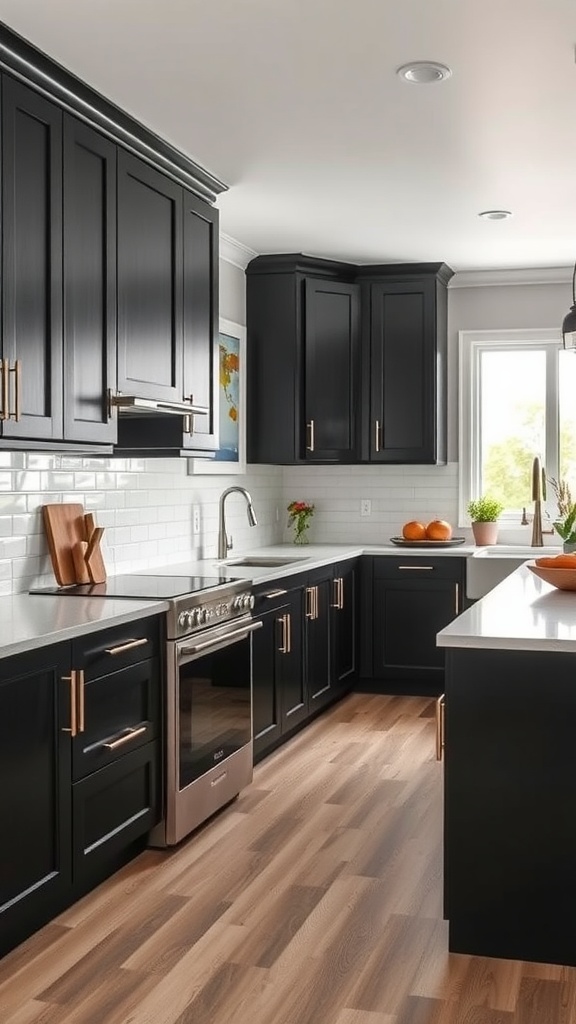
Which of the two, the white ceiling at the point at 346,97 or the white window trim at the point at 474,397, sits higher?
the white ceiling at the point at 346,97

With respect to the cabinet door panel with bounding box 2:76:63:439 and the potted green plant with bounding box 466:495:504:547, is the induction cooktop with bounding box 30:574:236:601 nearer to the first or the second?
the cabinet door panel with bounding box 2:76:63:439

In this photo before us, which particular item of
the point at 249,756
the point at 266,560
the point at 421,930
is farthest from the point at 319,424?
the point at 421,930

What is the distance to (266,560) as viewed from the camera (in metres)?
5.54

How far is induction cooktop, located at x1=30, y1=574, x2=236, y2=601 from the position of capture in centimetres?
371

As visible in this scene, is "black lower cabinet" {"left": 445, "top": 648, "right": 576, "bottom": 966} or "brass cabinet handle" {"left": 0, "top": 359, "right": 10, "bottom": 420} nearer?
"black lower cabinet" {"left": 445, "top": 648, "right": 576, "bottom": 966}

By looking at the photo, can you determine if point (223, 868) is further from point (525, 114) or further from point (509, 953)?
point (525, 114)

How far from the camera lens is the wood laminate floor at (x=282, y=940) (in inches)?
101

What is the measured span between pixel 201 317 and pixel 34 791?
232cm

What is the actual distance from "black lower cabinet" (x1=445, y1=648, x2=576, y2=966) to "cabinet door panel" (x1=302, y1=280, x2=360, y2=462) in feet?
11.4

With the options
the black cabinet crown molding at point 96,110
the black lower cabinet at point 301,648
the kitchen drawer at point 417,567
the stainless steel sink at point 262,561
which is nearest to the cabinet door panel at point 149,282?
the black cabinet crown molding at point 96,110

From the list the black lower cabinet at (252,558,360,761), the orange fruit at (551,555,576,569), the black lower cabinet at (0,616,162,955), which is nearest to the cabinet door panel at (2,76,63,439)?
the black lower cabinet at (0,616,162,955)

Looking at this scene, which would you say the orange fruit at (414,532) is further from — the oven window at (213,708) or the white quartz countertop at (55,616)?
the white quartz countertop at (55,616)

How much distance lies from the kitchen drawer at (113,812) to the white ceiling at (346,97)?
2179 millimetres

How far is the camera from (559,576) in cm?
381
